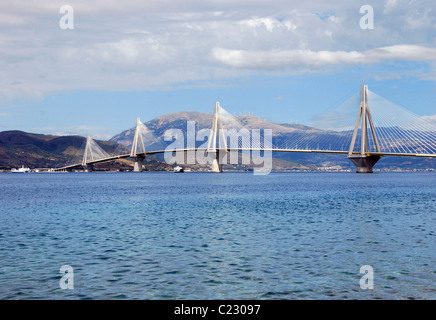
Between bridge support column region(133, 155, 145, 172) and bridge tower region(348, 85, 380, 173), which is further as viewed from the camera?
bridge support column region(133, 155, 145, 172)

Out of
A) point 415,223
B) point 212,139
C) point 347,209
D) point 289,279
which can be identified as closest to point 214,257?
point 289,279

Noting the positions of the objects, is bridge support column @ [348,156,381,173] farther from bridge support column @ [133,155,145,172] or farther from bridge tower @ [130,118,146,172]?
bridge support column @ [133,155,145,172]

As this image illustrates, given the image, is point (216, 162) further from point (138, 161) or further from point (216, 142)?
point (138, 161)

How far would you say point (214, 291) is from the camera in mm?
13430

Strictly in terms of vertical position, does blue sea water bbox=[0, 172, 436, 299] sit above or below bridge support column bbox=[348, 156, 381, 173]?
below

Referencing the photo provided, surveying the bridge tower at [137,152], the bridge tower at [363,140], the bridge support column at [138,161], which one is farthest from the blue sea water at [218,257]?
the bridge support column at [138,161]

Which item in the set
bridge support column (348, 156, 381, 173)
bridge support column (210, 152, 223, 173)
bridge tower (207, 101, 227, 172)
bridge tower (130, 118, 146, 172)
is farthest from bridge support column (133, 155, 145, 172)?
bridge support column (348, 156, 381, 173)

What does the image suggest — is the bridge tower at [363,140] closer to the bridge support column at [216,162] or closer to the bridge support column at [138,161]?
the bridge support column at [216,162]

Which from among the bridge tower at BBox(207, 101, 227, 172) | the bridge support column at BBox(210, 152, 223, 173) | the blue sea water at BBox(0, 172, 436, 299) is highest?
the bridge tower at BBox(207, 101, 227, 172)

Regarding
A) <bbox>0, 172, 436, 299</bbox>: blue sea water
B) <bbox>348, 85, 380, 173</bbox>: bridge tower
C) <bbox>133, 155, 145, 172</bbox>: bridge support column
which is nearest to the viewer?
<bbox>0, 172, 436, 299</bbox>: blue sea water

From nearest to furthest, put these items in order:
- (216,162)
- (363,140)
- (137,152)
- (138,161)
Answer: (363,140) < (216,162) < (137,152) < (138,161)

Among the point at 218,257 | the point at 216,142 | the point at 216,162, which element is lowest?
the point at 218,257

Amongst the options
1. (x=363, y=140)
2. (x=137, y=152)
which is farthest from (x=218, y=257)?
(x=137, y=152)

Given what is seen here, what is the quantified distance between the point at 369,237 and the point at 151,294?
13770 millimetres
